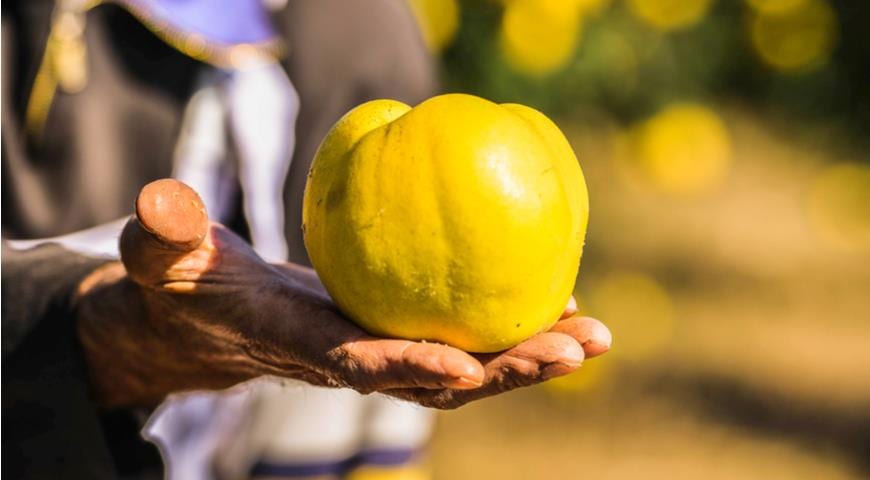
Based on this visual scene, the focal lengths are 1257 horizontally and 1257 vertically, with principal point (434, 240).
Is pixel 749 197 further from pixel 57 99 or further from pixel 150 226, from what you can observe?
pixel 150 226

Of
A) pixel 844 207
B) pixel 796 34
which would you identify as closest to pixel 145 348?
pixel 796 34

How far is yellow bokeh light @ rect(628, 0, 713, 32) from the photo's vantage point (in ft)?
12.6

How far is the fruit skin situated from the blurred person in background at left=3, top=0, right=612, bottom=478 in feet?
1.79

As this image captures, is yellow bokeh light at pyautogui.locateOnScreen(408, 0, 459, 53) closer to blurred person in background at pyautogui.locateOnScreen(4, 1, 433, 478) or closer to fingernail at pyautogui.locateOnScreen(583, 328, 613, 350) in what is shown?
blurred person in background at pyautogui.locateOnScreen(4, 1, 433, 478)

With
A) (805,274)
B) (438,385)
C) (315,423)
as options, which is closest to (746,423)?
(805,274)

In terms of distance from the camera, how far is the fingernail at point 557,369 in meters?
1.03

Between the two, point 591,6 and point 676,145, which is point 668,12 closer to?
point 591,6

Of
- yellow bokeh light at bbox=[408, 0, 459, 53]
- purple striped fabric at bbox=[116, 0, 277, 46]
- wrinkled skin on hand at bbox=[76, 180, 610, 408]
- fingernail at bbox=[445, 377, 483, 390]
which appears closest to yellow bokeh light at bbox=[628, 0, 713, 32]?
yellow bokeh light at bbox=[408, 0, 459, 53]

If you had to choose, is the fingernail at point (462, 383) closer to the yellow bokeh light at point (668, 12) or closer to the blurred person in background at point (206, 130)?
the blurred person in background at point (206, 130)

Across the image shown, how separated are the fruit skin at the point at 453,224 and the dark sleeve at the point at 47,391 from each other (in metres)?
0.47

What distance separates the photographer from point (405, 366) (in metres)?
1.02

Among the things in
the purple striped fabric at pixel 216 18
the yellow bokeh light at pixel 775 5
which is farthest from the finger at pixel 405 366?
the yellow bokeh light at pixel 775 5

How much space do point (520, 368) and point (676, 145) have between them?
10.5 ft

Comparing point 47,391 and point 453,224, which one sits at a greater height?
point 453,224
